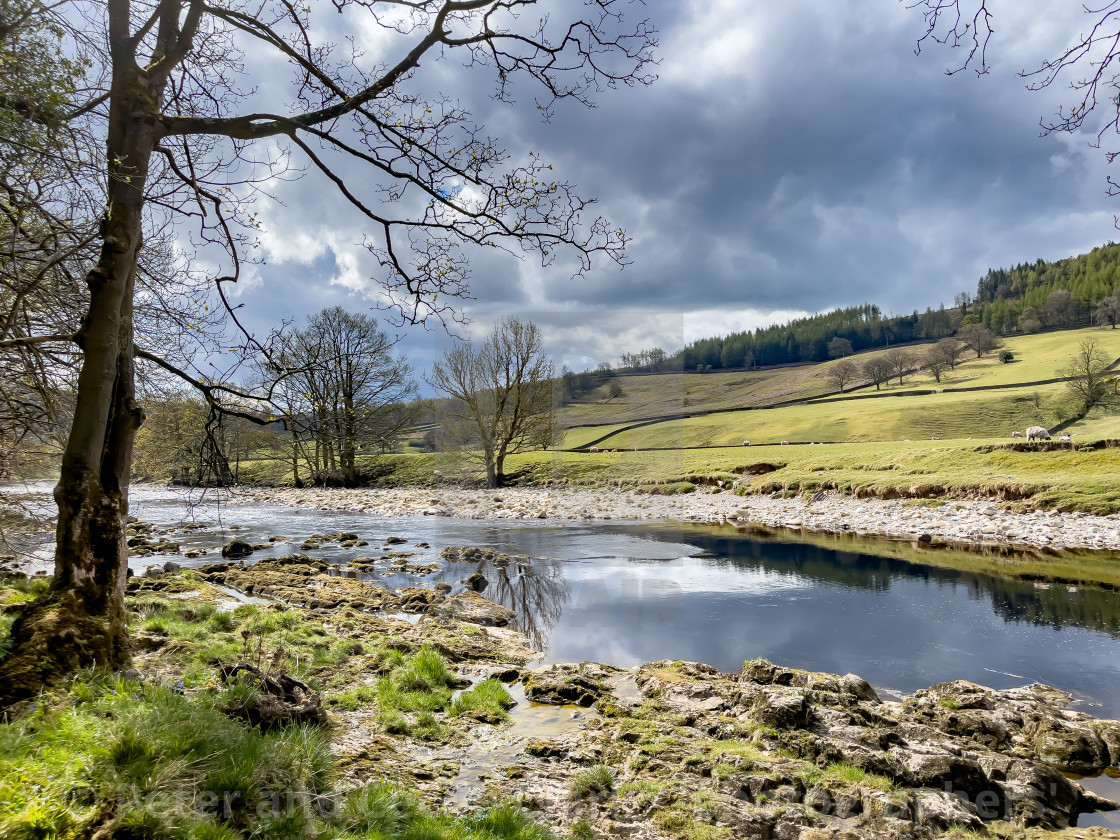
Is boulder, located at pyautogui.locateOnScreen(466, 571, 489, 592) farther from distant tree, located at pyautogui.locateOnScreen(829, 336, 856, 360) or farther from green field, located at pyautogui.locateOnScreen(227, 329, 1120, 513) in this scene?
distant tree, located at pyautogui.locateOnScreen(829, 336, 856, 360)

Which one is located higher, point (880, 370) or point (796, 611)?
point (880, 370)

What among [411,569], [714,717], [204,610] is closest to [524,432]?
[411,569]

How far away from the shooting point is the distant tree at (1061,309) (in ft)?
379

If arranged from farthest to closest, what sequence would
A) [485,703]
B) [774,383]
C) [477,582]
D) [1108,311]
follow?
[774,383], [1108,311], [477,582], [485,703]

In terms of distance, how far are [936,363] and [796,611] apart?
101573 millimetres

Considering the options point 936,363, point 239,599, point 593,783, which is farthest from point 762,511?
point 936,363

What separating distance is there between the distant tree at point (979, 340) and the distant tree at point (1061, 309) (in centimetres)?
1923

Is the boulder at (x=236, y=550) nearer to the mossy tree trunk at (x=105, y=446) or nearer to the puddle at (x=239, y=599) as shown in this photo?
the puddle at (x=239, y=599)

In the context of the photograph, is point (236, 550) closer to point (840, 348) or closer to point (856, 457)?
point (856, 457)

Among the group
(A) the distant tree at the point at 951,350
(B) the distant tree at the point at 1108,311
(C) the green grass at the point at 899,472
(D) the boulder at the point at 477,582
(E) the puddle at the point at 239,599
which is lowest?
(D) the boulder at the point at 477,582

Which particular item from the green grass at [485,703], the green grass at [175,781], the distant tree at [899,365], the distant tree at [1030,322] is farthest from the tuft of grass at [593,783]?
the distant tree at [1030,322]

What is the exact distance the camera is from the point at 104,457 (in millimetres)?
5410

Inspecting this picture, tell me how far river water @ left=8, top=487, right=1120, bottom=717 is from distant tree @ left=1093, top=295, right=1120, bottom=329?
384 ft

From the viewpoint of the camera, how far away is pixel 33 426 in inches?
317
